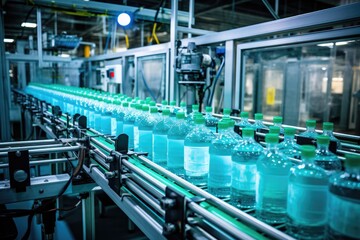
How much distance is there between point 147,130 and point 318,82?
5.15 meters

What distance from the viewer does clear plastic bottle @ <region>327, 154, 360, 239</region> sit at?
0.55m

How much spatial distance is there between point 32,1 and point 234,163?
3.34 meters

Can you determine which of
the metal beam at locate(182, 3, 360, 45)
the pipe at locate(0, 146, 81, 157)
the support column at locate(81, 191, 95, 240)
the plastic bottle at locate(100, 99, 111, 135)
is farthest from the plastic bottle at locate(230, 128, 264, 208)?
the support column at locate(81, 191, 95, 240)

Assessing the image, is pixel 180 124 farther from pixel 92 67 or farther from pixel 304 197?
pixel 92 67

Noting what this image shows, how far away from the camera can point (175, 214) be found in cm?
70

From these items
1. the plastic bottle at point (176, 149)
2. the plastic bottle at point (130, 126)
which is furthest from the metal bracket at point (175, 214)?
the plastic bottle at point (130, 126)

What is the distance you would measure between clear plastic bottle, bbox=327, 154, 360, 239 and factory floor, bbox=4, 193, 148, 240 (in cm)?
267

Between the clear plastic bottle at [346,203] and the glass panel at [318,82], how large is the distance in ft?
15.5

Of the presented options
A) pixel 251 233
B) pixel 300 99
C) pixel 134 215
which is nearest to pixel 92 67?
pixel 300 99

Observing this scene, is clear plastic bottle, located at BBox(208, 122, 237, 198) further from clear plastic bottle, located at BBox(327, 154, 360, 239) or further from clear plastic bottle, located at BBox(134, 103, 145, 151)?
clear plastic bottle, located at BBox(134, 103, 145, 151)

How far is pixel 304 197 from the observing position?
0.63m

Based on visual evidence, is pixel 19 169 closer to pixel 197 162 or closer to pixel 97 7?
pixel 197 162

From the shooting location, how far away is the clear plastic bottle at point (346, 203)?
546 millimetres

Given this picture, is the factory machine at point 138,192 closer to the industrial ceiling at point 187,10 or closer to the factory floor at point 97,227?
the factory floor at point 97,227
